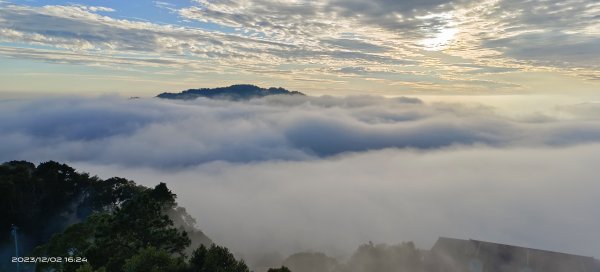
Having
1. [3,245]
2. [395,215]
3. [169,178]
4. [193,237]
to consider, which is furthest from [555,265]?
[169,178]

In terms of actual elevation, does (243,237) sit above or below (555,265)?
below

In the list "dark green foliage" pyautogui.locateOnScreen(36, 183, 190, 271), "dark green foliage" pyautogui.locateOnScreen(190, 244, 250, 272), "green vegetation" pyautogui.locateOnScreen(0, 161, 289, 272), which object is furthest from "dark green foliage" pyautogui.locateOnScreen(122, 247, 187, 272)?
"dark green foliage" pyautogui.locateOnScreen(36, 183, 190, 271)

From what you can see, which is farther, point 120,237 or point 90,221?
point 90,221

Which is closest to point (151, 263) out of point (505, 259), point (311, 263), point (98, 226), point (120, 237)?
point (120, 237)

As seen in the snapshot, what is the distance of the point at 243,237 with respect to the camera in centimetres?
8562

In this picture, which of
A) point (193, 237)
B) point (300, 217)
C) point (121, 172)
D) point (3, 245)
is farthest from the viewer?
point (121, 172)

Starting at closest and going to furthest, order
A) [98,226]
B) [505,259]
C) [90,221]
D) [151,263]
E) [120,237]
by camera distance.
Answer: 1. [151,263]
2. [120,237]
3. [98,226]
4. [90,221]
5. [505,259]

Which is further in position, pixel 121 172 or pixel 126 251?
pixel 121 172

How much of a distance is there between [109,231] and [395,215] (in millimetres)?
125390

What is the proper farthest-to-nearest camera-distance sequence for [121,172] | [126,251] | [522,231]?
[121,172] < [522,231] < [126,251]

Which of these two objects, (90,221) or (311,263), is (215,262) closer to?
(90,221)

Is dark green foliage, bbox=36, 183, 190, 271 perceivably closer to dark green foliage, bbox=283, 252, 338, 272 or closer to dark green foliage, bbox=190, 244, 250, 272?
dark green foliage, bbox=190, 244, 250, 272

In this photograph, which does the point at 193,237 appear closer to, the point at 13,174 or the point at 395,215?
the point at 13,174

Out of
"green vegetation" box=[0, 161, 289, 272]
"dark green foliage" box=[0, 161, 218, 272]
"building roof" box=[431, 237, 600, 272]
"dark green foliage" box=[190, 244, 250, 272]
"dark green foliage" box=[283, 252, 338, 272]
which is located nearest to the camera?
"dark green foliage" box=[190, 244, 250, 272]
